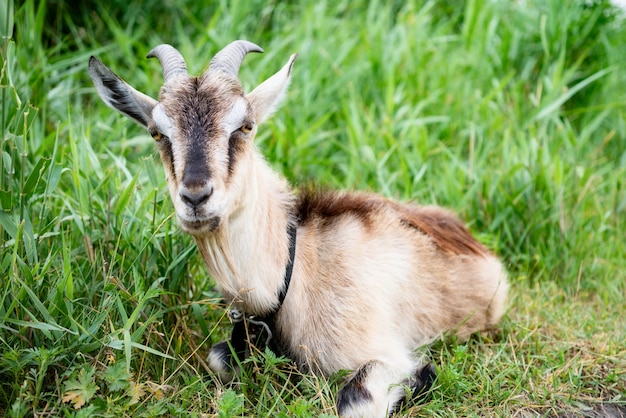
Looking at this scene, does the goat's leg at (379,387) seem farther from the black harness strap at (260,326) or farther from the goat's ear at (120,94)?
the goat's ear at (120,94)

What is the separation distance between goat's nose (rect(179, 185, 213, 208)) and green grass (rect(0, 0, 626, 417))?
1.73 ft

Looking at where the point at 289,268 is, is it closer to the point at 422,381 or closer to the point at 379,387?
the point at 379,387

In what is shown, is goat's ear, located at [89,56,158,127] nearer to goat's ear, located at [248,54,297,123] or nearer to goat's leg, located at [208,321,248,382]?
goat's ear, located at [248,54,297,123]

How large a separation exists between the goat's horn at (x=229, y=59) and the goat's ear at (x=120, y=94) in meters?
0.33

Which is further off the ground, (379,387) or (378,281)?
(378,281)

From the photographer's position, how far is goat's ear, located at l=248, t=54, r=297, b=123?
3.72 m

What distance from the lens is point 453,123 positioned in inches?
238

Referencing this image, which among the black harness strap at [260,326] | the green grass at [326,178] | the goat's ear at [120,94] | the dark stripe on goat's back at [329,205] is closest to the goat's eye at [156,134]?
the goat's ear at [120,94]

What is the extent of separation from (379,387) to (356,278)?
23.0 inches

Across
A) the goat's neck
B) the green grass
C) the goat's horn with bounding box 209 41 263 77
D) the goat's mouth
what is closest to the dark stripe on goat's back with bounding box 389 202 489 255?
Result: the green grass

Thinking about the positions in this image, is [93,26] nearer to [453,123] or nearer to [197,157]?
[453,123]

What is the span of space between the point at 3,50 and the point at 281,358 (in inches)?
74.7

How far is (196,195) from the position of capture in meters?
3.16

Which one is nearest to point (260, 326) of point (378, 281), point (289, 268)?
point (289, 268)
